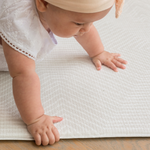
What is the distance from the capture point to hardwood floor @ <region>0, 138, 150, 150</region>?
0.57 metres

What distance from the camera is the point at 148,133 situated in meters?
0.61

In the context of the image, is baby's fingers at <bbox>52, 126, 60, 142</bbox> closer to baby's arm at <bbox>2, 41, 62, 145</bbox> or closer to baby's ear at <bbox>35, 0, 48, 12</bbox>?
baby's arm at <bbox>2, 41, 62, 145</bbox>

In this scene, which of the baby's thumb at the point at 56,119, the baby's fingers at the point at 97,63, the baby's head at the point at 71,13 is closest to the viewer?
the baby's head at the point at 71,13

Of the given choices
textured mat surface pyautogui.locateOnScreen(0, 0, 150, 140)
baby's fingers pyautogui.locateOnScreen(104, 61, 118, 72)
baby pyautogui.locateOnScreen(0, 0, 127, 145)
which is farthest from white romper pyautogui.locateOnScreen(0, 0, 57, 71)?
baby's fingers pyautogui.locateOnScreen(104, 61, 118, 72)

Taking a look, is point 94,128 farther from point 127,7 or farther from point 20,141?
point 127,7

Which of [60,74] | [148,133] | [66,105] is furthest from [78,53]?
[148,133]

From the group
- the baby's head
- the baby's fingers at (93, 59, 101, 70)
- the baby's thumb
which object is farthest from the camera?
the baby's fingers at (93, 59, 101, 70)

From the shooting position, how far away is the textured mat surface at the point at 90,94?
602 millimetres

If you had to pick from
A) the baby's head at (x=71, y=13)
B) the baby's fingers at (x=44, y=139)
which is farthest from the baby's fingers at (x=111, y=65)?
the baby's fingers at (x=44, y=139)

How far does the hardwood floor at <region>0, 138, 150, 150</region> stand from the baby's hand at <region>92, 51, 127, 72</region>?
0.25 metres

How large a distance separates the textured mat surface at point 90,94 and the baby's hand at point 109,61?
0.02 m

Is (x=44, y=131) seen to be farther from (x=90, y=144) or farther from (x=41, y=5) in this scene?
(x=41, y=5)

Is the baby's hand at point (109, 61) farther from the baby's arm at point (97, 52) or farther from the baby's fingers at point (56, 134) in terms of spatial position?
the baby's fingers at point (56, 134)

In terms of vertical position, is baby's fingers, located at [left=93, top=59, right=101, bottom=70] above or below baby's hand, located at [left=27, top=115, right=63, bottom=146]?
above
